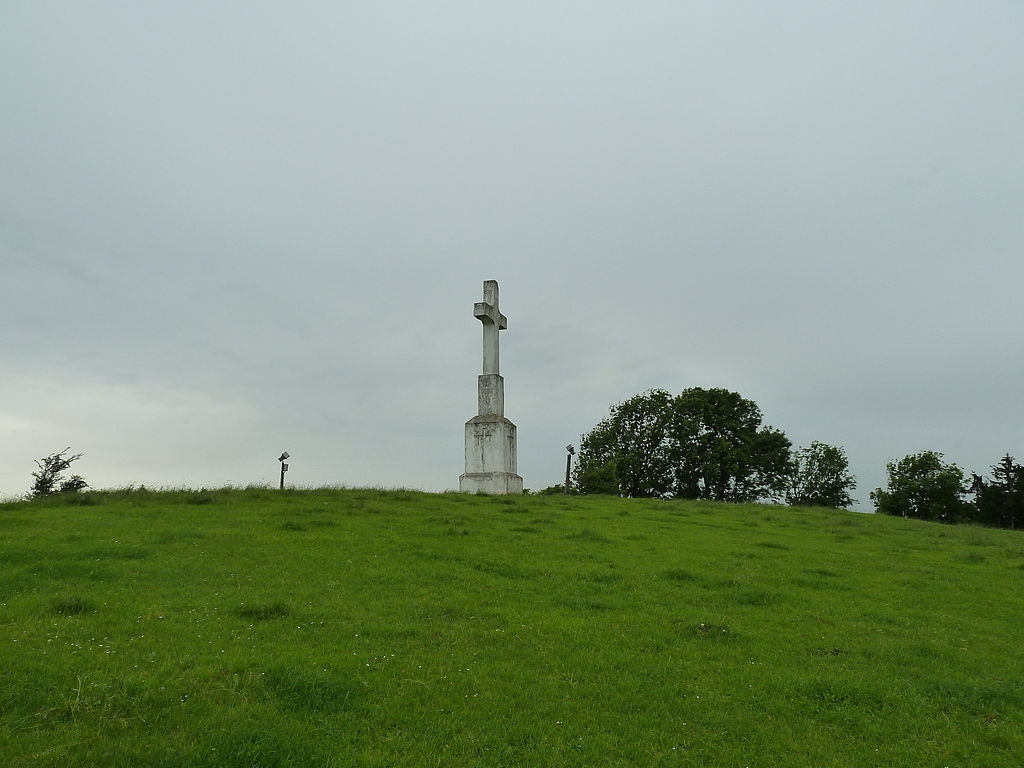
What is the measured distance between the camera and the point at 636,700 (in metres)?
7.14

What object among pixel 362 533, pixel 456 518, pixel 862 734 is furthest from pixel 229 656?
pixel 456 518

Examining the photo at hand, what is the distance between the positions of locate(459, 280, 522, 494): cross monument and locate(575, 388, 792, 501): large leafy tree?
28.8 metres

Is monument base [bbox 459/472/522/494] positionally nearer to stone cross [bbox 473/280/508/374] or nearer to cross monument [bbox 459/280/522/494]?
cross monument [bbox 459/280/522/494]

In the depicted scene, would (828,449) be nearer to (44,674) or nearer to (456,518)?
(456,518)

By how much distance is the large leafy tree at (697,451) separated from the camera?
5831 centimetres

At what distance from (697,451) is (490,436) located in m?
34.5

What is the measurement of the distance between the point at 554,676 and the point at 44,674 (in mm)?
5248

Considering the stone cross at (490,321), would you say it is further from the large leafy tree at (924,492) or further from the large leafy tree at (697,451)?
the large leafy tree at (924,492)

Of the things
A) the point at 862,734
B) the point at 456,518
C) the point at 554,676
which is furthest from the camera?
the point at 456,518

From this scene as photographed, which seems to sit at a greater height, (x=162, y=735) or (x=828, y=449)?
(x=828, y=449)

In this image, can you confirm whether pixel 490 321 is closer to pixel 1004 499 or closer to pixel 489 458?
pixel 489 458

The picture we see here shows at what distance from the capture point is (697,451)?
58.9 meters

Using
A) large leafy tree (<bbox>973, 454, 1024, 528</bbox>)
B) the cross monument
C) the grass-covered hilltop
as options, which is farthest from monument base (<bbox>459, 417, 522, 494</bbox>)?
large leafy tree (<bbox>973, 454, 1024, 528</bbox>)

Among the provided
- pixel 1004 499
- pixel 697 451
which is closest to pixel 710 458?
pixel 697 451
